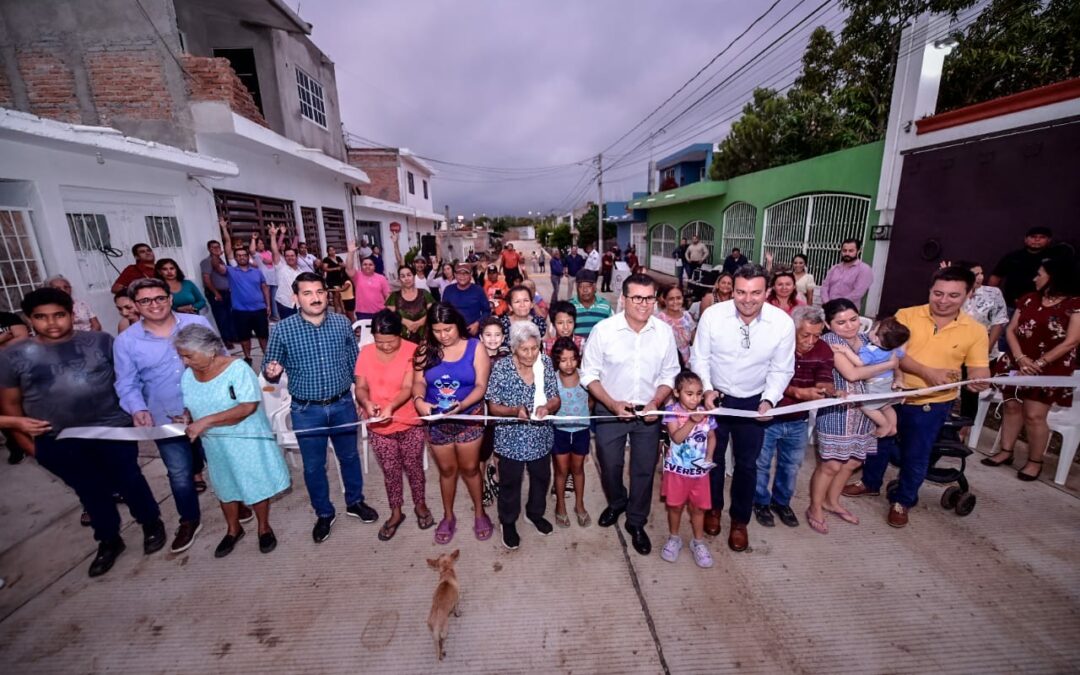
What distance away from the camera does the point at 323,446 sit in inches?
124

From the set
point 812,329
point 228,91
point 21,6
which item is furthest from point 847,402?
point 21,6

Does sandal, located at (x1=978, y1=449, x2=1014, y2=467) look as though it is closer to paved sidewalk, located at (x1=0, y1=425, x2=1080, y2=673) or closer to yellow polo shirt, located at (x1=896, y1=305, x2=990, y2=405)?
paved sidewalk, located at (x1=0, y1=425, x2=1080, y2=673)

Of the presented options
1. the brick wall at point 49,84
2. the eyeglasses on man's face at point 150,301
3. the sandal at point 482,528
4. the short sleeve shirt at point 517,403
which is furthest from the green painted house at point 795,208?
the brick wall at point 49,84

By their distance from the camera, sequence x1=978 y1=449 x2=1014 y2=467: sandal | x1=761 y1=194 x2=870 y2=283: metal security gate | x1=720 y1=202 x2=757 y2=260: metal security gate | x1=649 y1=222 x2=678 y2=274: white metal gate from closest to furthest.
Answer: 1. x1=978 y1=449 x2=1014 y2=467: sandal
2. x1=761 y1=194 x2=870 y2=283: metal security gate
3. x1=720 y1=202 x2=757 y2=260: metal security gate
4. x1=649 y1=222 x2=678 y2=274: white metal gate

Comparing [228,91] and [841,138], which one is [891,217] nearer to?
[841,138]

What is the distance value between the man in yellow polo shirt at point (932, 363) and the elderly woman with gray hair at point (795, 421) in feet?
2.14

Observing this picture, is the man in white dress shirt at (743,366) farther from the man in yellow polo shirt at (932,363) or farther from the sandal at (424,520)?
the sandal at (424,520)

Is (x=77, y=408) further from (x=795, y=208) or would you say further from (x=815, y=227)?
(x=795, y=208)

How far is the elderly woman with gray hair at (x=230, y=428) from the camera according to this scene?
2689mm

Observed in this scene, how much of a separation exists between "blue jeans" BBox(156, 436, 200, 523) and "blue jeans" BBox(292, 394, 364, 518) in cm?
80

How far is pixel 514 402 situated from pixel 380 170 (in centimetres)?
2364

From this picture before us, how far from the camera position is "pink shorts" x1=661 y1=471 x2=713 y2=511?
288 cm

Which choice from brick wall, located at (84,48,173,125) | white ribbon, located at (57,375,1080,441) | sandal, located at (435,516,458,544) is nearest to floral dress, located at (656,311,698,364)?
white ribbon, located at (57,375,1080,441)

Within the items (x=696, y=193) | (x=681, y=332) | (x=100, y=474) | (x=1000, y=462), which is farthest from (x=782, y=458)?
(x=696, y=193)
